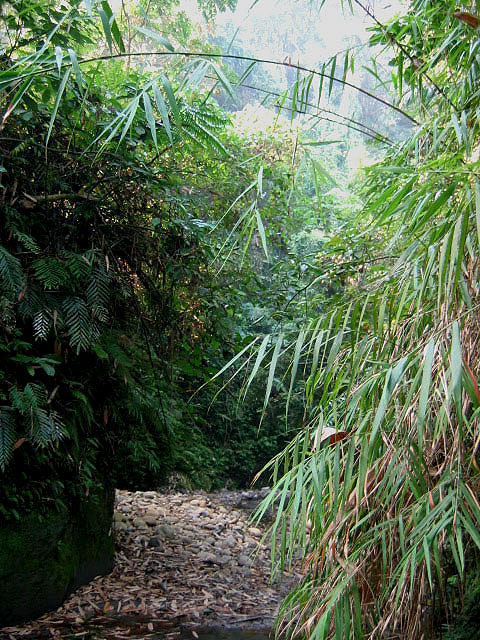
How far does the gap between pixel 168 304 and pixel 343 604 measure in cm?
168

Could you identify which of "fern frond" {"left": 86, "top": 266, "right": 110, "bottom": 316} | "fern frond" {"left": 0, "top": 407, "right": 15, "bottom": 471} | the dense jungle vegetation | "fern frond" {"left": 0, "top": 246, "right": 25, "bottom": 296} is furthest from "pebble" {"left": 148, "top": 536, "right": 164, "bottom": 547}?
"fern frond" {"left": 0, "top": 246, "right": 25, "bottom": 296}

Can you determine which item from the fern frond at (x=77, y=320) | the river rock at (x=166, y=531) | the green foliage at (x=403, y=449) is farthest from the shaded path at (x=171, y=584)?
the fern frond at (x=77, y=320)

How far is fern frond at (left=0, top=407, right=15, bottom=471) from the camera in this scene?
202 cm

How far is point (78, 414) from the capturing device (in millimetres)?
2484

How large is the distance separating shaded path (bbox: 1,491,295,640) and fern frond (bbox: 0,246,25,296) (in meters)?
1.26

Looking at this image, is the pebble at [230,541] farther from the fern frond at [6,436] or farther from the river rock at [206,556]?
the fern frond at [6,436]

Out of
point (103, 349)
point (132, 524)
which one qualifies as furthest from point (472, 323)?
point (132, 524)

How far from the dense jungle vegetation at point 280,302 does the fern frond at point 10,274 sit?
0.01 meters

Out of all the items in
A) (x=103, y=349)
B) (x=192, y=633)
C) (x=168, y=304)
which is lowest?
(x=192, y=633)

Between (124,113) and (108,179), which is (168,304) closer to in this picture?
(108,179)

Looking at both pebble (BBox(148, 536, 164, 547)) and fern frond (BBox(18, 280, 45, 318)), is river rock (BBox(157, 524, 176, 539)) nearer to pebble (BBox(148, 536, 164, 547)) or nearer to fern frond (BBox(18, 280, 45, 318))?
pebble (BBox(148, 536, 164, 547))

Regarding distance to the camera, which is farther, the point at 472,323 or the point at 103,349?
the point at 103,349

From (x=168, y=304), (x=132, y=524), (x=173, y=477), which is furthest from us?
(x=173, y=477)

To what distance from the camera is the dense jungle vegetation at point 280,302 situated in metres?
1.39
